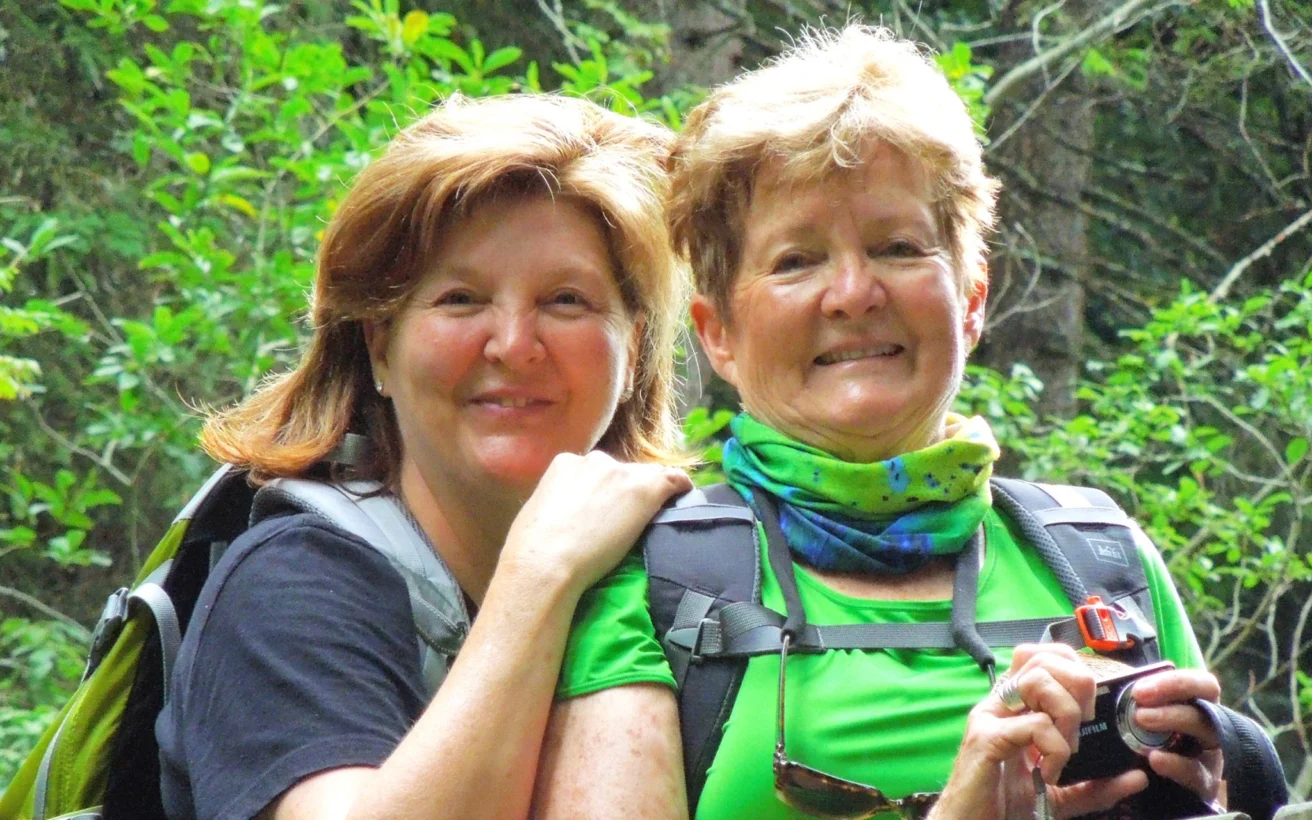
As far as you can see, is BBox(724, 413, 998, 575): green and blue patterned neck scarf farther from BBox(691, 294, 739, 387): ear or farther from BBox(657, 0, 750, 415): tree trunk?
BBox(657, 0, 750, 415): tree trunk

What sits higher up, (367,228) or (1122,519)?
(367,228)

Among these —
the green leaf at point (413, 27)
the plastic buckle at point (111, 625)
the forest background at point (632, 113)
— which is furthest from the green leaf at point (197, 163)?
the plastic buckle at point (111, 625)

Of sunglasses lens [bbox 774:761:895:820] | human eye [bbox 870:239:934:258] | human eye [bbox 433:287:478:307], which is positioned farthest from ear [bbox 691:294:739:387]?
sunglasses lens [bbox 774:761:895:820]

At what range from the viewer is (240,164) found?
5152 millimetres

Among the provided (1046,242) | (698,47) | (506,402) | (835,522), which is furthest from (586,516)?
(1046,242)

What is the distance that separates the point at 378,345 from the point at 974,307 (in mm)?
1057

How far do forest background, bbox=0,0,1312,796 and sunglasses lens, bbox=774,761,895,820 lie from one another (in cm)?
217

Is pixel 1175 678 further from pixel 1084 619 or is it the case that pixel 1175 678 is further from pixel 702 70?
pixel 702 70

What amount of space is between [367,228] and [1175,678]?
1.53m

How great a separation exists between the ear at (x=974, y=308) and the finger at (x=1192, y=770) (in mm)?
681

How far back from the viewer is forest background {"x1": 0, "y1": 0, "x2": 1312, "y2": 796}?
4.47 meters

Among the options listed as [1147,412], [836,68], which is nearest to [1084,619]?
[836,68]

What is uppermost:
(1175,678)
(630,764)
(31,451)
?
(1175,678)

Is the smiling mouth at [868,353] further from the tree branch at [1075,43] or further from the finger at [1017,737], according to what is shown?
the tree branch at [1075,43]
